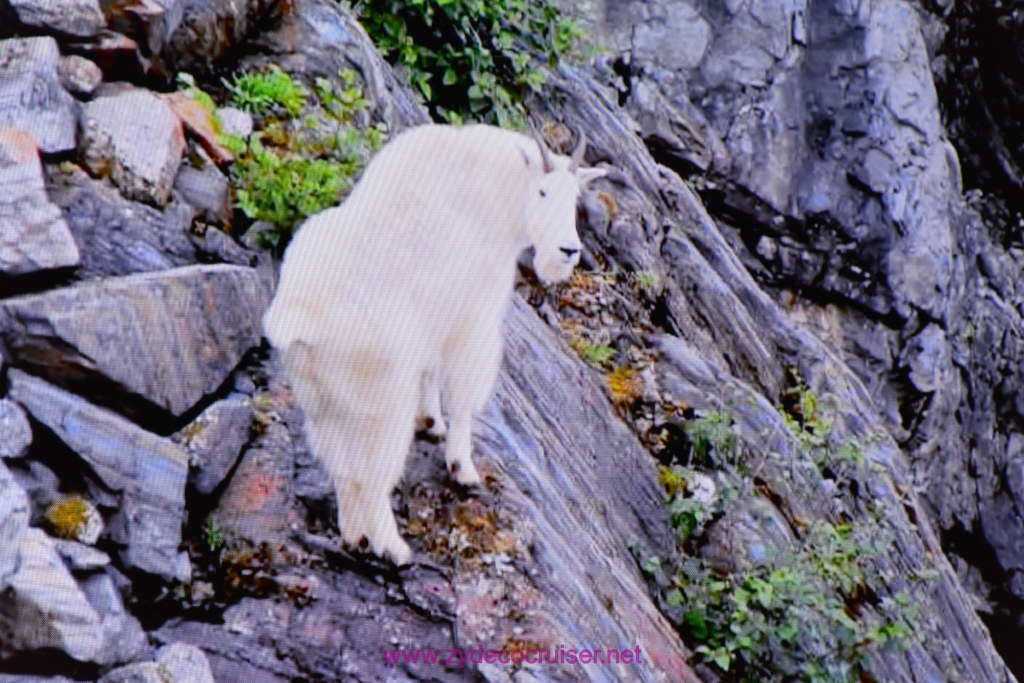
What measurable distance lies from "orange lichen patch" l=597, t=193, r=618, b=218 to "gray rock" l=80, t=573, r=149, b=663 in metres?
6.09

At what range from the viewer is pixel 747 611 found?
5.79 metres

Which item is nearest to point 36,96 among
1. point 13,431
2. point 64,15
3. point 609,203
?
point 64,15

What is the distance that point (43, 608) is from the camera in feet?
10.3

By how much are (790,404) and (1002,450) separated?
8.84 metres

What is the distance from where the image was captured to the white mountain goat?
3.58m

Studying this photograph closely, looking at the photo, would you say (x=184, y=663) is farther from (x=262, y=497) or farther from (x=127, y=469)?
(x=262, y=497)

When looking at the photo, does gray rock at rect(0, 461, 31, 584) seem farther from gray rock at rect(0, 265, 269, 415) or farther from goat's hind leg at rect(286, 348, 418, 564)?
goat's hind leg at rect(286, 348, 418, 564)

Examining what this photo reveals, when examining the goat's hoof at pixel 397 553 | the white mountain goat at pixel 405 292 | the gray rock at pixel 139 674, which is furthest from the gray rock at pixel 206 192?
the gray rock at pixel 139 674

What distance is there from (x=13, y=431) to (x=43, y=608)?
0.68 metres

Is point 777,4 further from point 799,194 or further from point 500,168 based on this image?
point 500,168

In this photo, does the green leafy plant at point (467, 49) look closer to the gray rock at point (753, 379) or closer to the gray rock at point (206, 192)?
the gray rock at point (753, 379)

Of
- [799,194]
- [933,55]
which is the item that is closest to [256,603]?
[799,194]

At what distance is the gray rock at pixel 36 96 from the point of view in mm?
4410

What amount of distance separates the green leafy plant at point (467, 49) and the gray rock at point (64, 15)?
10.8ft
